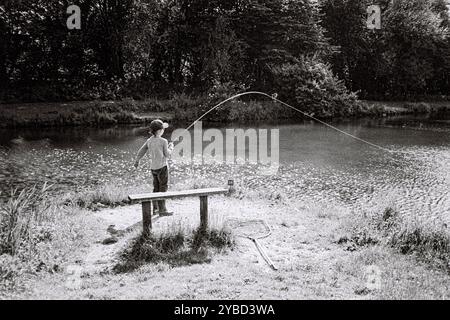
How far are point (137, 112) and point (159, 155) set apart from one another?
22.1m

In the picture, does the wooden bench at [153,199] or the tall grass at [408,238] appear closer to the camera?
the wooden bench at [153,199]

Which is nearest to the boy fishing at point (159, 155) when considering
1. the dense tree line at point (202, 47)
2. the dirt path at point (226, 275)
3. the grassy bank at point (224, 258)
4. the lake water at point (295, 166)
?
the grassy bank at point (224, 258)

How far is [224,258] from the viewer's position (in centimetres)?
758

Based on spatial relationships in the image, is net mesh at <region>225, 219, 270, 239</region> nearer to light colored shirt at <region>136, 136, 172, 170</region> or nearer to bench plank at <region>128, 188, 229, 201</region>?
bench plank at <region>128, 188, 229, 201</region>

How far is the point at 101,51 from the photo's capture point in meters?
36.0

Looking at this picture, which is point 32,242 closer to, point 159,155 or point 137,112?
point 159,155

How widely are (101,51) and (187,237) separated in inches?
1229

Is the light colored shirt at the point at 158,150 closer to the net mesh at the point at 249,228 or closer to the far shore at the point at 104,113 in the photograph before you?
the net mesh at the point at 249,228

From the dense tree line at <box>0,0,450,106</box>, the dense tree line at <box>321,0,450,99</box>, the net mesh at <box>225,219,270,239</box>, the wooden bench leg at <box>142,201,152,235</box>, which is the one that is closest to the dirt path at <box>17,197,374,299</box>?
the net mesh at <box>225,219,270,239</box>

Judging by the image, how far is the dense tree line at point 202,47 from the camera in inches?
→ 1296

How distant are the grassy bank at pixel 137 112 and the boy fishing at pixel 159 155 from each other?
20088 mm

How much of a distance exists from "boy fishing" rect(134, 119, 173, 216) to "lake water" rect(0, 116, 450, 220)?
4.85m

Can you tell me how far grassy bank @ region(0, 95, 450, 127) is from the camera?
27.7m
